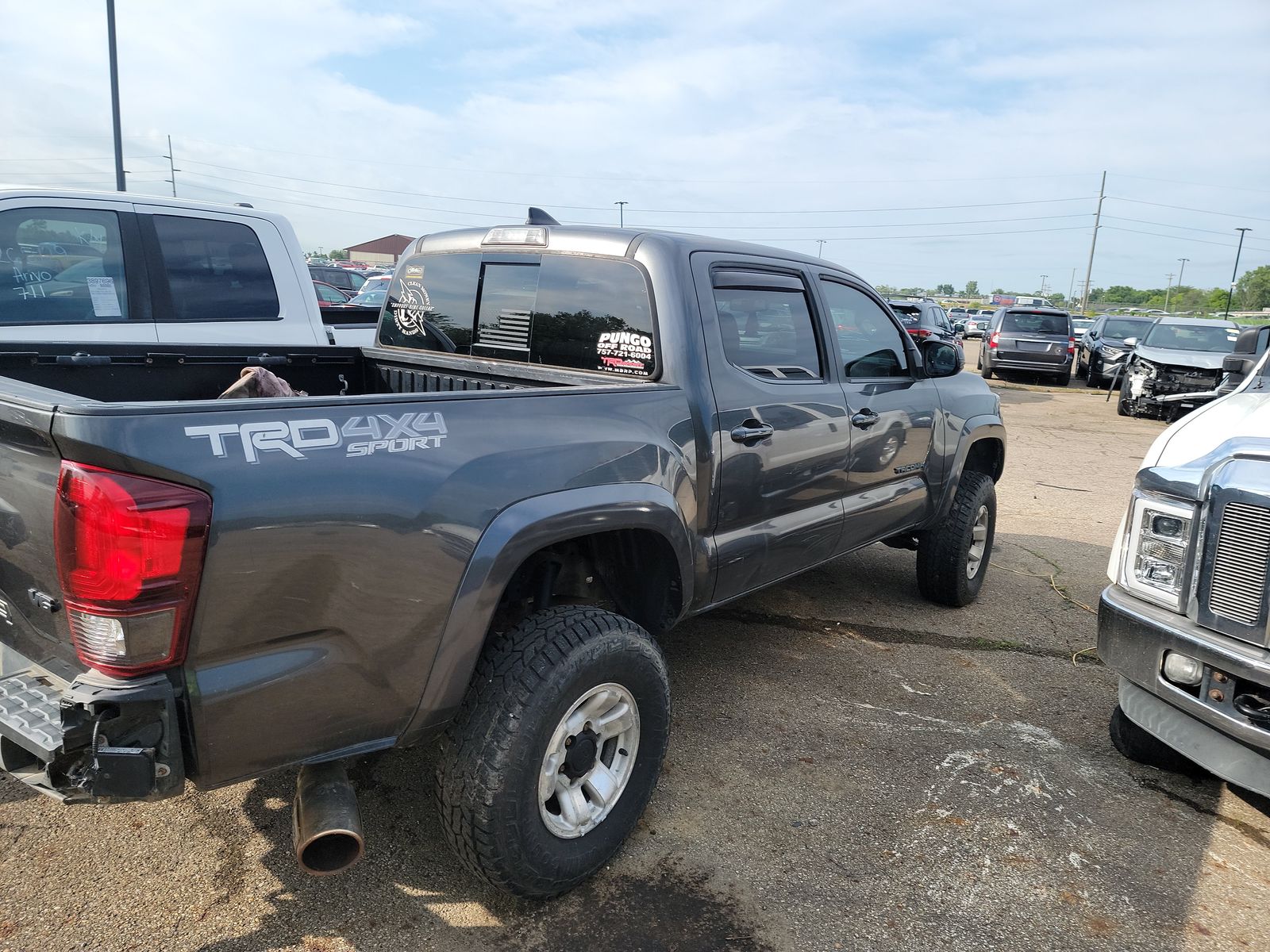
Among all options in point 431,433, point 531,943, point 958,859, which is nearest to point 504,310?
point 431,433

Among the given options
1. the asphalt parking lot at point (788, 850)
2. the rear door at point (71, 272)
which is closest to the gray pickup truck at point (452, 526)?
the asphalt parking lot at point (788, 850)

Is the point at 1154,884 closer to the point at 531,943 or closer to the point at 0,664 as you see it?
the point at 531,943

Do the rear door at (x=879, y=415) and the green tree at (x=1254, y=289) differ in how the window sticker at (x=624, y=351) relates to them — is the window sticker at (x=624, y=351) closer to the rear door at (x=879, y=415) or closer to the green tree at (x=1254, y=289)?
the rear door at (x=879, y=415)

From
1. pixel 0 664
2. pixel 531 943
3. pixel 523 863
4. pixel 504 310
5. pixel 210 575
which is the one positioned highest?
pixel 504 310

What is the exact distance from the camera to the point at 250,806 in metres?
2.94

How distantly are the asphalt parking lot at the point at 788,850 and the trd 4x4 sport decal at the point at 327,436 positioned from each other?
4.51 ft

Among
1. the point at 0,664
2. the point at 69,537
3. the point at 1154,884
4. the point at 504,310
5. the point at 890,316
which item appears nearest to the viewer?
the point at 69,537

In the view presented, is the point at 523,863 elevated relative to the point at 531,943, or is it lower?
elevated

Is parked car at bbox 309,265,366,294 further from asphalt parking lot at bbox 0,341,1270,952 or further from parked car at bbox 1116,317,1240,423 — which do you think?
asphalt parking lot at bbox 0,341,1270,952

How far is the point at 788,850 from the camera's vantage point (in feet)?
9.40

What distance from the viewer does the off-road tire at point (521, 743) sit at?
233 centimetres

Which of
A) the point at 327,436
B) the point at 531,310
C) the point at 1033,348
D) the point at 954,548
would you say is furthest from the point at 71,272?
the point at 1033,348

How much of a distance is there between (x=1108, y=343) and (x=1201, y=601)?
17944mm

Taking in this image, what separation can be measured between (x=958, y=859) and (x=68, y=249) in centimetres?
499
